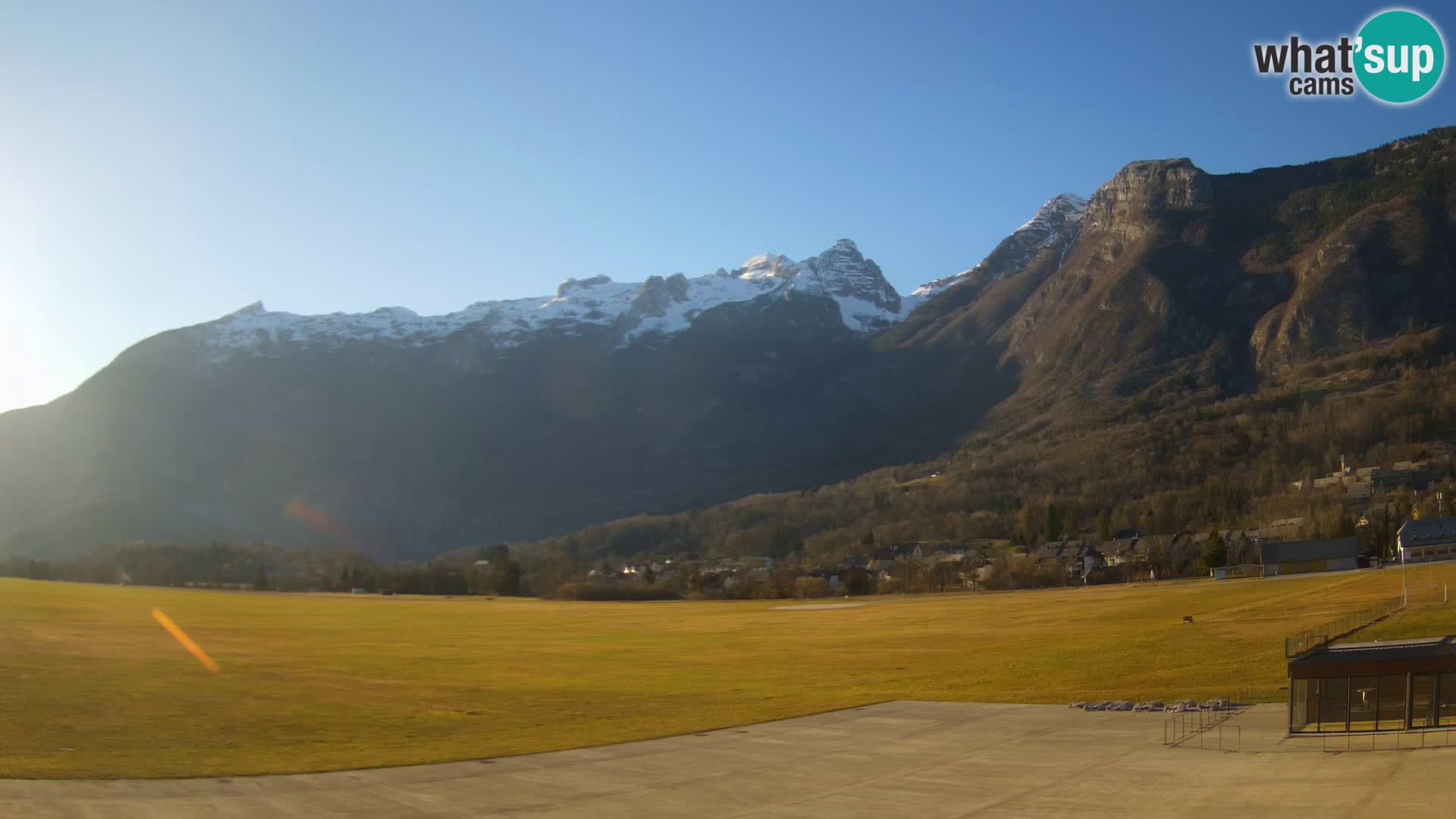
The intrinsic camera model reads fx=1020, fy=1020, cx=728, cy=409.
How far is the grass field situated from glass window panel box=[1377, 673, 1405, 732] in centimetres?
582

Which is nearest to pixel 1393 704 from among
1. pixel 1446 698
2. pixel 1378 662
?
pixel 1378 662

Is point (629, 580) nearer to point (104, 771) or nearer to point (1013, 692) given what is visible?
point (1013, 692)

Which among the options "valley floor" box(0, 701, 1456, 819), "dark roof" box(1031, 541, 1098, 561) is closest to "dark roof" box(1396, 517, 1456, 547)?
"dark roof" box(1031, 541, 1098, 561)

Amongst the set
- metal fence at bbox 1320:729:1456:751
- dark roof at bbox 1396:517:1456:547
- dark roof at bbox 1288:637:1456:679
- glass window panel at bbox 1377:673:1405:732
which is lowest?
metal fence at bbox 1320:729:1456:751

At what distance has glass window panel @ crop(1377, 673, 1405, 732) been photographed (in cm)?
3394

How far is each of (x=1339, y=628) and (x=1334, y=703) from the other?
74.5 ft

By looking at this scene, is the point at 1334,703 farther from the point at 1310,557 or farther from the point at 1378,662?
the point at 1310,557

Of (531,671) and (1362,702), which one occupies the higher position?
(1362,702)

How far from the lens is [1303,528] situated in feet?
522

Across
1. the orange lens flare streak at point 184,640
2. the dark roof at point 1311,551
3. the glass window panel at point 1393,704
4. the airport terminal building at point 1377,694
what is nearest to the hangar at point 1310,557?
the dark roof at point 1311,551

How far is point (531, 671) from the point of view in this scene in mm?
57406

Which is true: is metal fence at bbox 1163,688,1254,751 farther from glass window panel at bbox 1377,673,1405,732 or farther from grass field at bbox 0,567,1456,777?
glass window panel at bbox 1377,673,1405,732

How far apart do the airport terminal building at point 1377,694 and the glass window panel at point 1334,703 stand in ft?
0.08

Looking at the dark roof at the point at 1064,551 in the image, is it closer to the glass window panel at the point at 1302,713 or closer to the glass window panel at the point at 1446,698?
the glass window panel at the point at 1446,698
